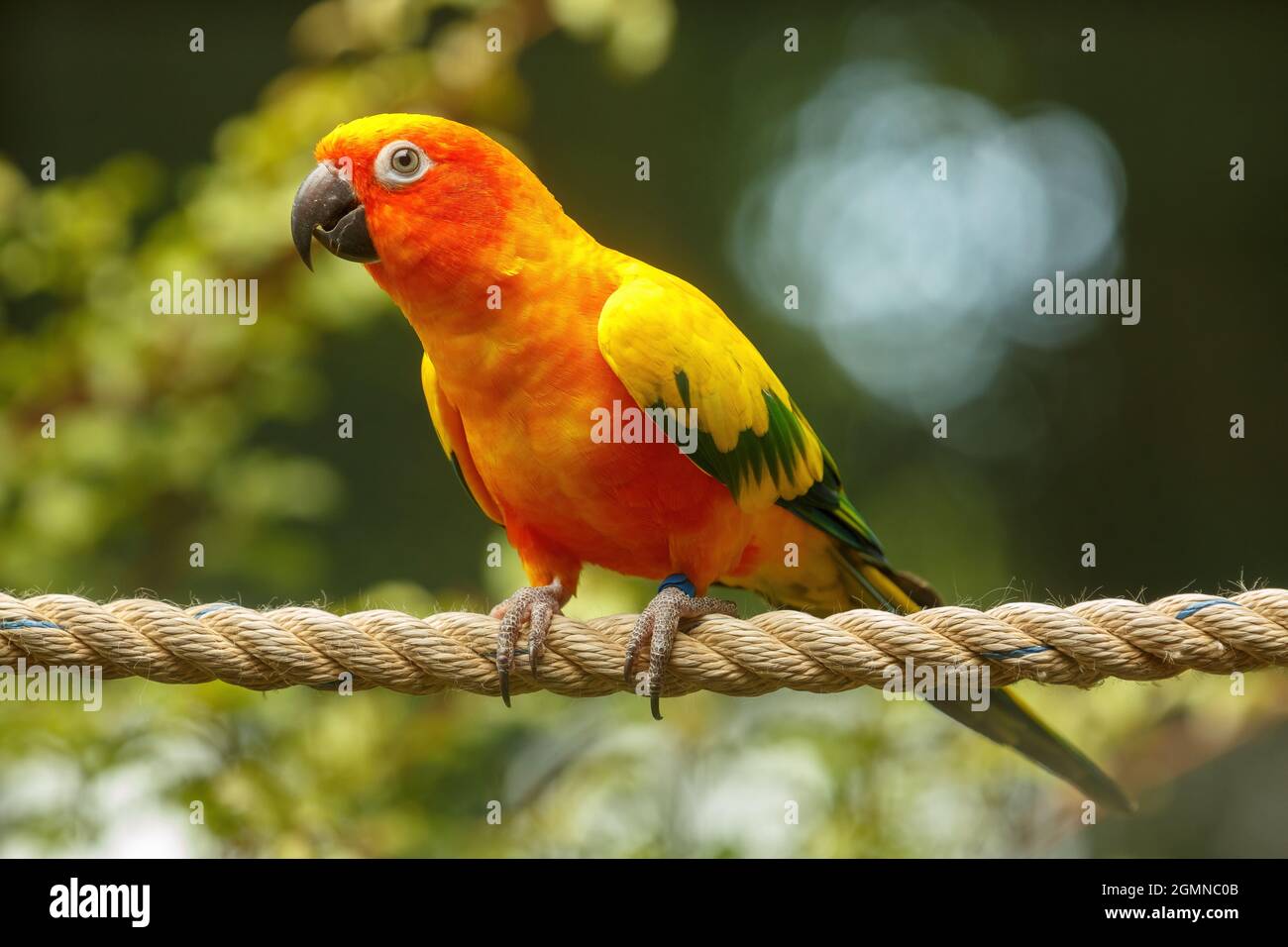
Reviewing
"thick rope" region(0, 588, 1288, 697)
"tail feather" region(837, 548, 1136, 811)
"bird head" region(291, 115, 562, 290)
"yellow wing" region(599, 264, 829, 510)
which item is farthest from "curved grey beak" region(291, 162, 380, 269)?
"tail feather" region(837, 548, 1136, 811)

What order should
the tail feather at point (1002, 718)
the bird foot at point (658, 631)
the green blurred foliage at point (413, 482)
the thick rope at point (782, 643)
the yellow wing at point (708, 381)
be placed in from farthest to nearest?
the green blurred foliage at point (413, 482)
the tail feather at point (1002, 718)
the yellow wing at point (708, 381)
the bird foot at point (658, 631)
the thick rope at point (782, 643)

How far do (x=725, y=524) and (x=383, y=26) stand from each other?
7.43 ft

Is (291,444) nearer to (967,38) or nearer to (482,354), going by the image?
(482,354)

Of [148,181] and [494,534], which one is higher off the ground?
[148,181]

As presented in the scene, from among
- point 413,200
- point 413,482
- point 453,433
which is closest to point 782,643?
point 453,433

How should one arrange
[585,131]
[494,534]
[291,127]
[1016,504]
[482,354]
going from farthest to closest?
[1016,504], [585,131], [494,534], [291,127], [482,354]

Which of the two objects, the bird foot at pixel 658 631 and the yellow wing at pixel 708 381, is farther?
Answer: the yellow wing at pixel 708 381

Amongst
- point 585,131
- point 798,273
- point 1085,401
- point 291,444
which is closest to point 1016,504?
point 1085,401

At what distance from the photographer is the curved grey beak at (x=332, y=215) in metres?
2.41

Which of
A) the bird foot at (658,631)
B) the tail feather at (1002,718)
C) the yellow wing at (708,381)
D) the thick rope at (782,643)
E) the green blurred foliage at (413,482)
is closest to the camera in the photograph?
the thick rope at (782,643)

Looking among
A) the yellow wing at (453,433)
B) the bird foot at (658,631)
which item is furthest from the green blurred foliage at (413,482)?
the bird foot at (658,631)

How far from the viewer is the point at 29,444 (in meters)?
3.64

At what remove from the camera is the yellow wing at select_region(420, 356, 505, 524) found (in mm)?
2660

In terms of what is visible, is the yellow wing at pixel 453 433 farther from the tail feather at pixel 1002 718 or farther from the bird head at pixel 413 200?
the tail feather at pixel 1002 718
